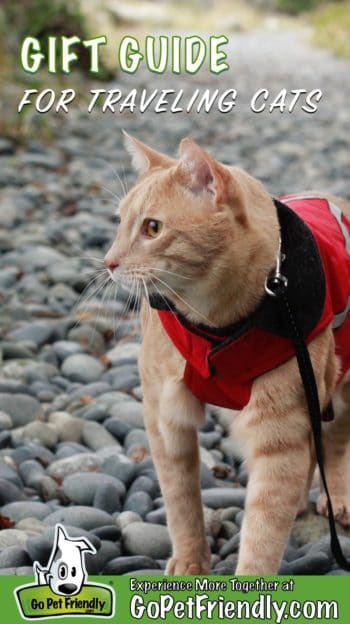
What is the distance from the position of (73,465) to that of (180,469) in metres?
0.76

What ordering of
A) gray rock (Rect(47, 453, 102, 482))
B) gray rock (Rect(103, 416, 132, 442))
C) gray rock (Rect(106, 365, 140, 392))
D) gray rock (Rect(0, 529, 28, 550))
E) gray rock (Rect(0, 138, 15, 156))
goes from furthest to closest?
gray rock (Rect(0, 138, 15, 156)) → gray rock (Rect(106, 365, 140, 392)) → gray rock (Rect(103, 416, 132, 442)) → gray rock (Rect(47, 453, 102, 482)) → gray rock (Rect(0, 529, 28, 550))

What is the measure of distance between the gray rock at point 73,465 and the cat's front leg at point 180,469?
622 mm

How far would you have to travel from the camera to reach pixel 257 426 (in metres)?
2.42

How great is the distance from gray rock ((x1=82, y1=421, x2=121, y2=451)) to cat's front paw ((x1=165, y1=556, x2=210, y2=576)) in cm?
85

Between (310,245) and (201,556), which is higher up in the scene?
(310,245)

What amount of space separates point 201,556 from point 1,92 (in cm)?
652

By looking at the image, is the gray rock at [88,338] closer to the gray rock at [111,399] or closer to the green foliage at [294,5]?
the gray rock at [111,399]

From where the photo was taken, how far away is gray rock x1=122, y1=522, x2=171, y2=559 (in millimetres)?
2955

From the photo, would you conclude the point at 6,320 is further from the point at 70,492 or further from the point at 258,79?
the point at 258,79

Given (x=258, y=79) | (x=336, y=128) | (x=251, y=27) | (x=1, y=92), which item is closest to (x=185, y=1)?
(x=251, y=27)

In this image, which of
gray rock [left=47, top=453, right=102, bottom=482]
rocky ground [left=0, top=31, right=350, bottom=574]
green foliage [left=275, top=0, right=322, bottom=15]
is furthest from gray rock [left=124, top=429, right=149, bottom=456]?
green foliage [left=275, top=0, right=322, bottom=15]

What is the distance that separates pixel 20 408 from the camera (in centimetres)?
381

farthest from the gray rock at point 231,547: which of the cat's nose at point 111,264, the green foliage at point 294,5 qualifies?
the green foliage at point 294,5

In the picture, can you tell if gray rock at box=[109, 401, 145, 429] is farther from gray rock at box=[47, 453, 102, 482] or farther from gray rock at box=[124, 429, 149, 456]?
gray rock at box=[47, 453, 102, 482]
